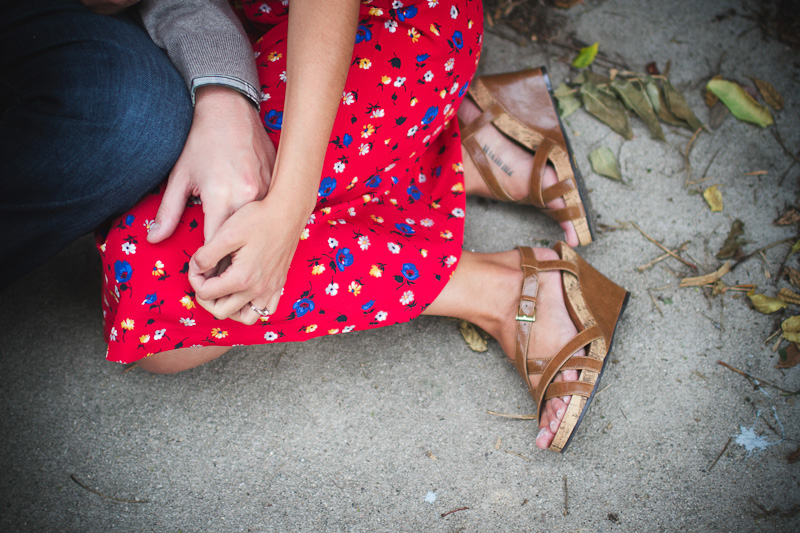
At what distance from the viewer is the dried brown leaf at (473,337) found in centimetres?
126

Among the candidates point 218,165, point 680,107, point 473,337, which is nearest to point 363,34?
point 218,165

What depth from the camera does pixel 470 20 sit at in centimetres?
106

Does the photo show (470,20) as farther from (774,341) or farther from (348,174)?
(774,341)

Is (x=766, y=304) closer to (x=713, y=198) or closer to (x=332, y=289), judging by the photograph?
(x=713, y=198)

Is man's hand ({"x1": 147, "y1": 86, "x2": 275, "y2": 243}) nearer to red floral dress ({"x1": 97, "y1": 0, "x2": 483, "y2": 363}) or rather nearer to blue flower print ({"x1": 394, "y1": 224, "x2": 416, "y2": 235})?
red floral dress ({"x1": 97, "y1": 0, "x2": 483, "y2": 363})

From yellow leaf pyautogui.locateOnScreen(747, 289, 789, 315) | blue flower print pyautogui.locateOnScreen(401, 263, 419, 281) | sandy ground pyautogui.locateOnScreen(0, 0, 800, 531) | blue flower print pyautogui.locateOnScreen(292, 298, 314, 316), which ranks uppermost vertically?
blue flower print pyautogui.locateOnScreen(401, 263, 419, 281)

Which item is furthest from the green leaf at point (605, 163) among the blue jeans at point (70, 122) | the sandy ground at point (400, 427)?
the blue jeans at point (70, 122)

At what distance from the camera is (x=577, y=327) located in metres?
1.14

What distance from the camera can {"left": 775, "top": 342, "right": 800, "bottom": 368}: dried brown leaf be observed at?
1.24 meters

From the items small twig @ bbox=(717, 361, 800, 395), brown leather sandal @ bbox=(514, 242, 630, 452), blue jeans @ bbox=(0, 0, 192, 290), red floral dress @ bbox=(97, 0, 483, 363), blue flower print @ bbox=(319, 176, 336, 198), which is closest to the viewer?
blue jeans @ bbox=(0, 0, 192, 290)

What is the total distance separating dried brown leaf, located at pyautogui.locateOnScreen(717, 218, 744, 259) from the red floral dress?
0.87m

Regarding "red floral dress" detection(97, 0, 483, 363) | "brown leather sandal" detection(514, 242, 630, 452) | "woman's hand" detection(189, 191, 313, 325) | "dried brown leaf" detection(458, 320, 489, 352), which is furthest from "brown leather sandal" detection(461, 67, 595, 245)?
"woman's hand" detection(189, 191, 313, 325)

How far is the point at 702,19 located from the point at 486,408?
5.55 feet

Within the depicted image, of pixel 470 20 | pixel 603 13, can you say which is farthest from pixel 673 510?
pixel 603 13
